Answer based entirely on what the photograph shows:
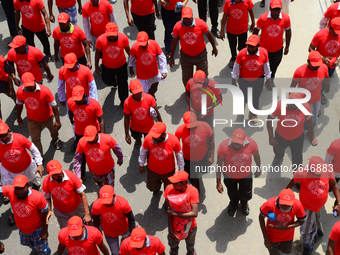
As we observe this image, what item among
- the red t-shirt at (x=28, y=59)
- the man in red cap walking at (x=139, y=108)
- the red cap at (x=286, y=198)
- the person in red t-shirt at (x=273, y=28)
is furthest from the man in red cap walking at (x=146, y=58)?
the red cap at (x=286, y=198)

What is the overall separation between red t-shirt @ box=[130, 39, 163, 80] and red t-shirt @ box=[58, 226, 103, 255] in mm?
4088

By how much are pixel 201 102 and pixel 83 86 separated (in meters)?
2.60

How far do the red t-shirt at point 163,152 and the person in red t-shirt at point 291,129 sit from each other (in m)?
1.99

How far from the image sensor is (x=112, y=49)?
31.6 ft

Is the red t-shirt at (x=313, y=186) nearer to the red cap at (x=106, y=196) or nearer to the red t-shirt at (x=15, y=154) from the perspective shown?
the red cap at (x=106, y=196)

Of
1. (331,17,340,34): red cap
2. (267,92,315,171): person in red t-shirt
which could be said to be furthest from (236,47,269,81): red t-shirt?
(331,17,340,34): red cap

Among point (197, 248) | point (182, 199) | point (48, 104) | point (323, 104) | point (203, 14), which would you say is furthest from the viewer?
point (203, 14)

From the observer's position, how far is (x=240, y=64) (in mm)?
9375

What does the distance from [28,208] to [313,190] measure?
16.3ft

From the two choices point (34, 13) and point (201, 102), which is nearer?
point (201, 102)

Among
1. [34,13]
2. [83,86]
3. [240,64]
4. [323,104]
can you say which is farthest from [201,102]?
[34,13]

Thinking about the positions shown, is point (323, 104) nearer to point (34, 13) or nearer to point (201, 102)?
point (201, 102)

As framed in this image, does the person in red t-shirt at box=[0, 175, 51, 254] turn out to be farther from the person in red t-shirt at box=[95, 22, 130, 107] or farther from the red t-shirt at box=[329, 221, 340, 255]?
the red t-shirt at box=[329, 221, 340, 255]

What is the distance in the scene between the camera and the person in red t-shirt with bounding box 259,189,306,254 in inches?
268
